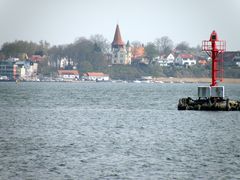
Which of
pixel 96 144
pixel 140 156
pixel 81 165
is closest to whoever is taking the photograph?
pixel 81 165

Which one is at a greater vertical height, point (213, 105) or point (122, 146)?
point (213, 105)

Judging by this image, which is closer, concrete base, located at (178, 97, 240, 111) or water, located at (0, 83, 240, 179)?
water, located at (0, 83, 240, 179)

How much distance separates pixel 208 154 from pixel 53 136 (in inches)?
525

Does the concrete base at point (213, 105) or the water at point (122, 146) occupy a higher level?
the concrete base at point (213, 105)

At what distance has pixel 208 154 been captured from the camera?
40500mm

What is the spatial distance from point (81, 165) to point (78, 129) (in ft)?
61.7

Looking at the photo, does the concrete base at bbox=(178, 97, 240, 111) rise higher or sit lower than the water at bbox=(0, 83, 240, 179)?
higher

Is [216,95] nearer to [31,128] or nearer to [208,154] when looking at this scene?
[31,128]

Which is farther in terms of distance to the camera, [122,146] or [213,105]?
[213,105]

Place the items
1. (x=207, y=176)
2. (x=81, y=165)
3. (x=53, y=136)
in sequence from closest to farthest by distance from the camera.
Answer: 1. (x=207, y=176)
2. (x=81, y=165)
3. (x=53, y=136)

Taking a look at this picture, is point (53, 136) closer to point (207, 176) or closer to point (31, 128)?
point (31, 128)

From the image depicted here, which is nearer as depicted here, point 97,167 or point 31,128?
point 97,167

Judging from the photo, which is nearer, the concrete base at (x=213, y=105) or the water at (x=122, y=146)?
the water at (x=122, y=146)

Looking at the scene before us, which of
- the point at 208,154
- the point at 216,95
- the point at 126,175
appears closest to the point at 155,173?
the point at 126,175
